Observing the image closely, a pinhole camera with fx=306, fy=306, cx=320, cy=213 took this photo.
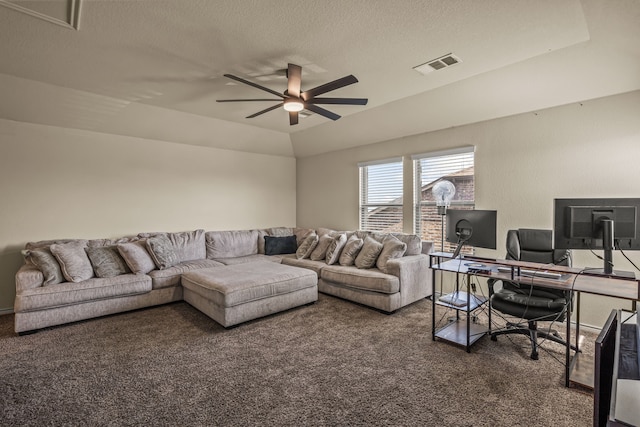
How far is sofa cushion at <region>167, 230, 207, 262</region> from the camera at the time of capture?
474 cm

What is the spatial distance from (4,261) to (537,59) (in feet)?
20.9

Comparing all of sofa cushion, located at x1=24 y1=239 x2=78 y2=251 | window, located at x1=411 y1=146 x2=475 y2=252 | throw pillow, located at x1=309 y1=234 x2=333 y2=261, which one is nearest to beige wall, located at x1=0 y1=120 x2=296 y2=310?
sofa cushion, located at x1=24 y1=239 x2=78 y2=251

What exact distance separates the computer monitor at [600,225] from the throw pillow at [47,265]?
4753mm

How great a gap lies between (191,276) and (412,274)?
2.79 m

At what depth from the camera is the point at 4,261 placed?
3799 mm

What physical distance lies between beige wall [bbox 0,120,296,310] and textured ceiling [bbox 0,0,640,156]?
1.04 feet

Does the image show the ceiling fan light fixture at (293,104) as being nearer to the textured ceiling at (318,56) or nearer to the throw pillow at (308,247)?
the textured ceiling at (318,56)

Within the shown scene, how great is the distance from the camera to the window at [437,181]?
4176 millimetres

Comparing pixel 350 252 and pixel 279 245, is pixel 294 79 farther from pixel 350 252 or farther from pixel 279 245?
pixel 279 245

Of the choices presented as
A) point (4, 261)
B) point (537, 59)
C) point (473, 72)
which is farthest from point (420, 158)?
point (4, 261)

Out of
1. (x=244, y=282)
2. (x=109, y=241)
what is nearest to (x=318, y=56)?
(x=244, y=282)

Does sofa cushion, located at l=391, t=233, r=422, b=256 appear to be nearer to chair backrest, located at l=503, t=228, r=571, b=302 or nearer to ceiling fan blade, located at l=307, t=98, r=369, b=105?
chair backrest, located at l=503, t=228, r=571, b=302

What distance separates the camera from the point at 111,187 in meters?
4.54

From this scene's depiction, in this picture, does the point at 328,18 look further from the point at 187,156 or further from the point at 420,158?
the point at 187,156
